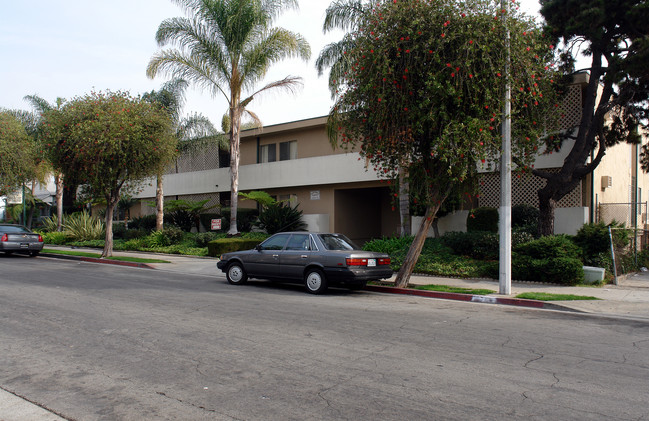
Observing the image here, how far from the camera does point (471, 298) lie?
11.4 m

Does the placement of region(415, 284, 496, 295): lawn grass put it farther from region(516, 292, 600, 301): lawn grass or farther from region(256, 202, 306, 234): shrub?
region(256, 202, 306, 234): shrub

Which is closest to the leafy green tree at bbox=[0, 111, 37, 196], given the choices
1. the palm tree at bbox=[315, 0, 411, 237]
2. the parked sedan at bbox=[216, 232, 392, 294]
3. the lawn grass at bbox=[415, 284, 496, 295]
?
the palm tree at bbox=[315, 0, 411, 237]

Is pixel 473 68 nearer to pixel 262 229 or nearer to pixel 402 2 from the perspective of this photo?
pixel 402 2

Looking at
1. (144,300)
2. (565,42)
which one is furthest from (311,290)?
(565,42)

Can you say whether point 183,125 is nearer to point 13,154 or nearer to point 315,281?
point 13,154

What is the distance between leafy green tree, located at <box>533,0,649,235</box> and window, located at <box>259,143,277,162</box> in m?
15.5

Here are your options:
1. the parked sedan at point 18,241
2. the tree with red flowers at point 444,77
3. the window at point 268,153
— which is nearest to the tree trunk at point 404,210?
the tree with red flowers at point 444,77

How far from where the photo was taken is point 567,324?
27.9ft

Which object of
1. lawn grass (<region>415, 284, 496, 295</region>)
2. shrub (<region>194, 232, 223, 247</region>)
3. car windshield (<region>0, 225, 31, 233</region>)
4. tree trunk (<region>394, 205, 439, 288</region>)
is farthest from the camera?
shrub (<region>194, 232, 223, 247</region>)

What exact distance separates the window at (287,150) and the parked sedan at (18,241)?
1216 cm

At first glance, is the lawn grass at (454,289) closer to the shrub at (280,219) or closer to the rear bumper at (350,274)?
the rear bumper at (350,274)

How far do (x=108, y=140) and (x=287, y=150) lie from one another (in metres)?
10.5

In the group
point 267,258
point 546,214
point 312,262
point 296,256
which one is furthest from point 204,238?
point 546,214

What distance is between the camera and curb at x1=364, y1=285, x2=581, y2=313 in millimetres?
10488
